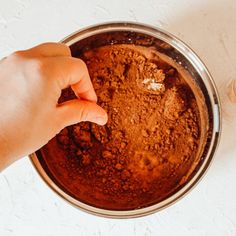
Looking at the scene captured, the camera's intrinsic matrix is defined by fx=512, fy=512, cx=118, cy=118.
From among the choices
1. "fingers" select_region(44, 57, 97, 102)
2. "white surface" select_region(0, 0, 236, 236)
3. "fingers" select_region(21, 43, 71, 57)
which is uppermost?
"fingers" select_region(21, 43, 71, 57)

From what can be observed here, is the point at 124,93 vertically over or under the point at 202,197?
over

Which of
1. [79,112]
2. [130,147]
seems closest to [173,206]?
[130,147]

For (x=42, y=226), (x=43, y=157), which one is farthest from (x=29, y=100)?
(x=42, y=226)

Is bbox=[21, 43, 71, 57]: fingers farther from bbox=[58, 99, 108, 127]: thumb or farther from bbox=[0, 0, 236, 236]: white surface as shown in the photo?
bbox=[0, 0, 236, 236]: white surface

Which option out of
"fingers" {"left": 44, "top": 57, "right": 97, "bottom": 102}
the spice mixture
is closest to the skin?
"fingers" {"left": 44, "top": 57, "right": 97, "bottom": 102}

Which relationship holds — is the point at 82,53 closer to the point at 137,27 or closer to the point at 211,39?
the point at 137,27

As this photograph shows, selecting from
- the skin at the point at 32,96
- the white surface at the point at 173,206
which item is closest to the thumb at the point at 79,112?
the skin at the point at 32,96

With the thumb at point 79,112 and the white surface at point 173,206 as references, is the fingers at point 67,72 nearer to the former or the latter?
the thumb at point 79,112
